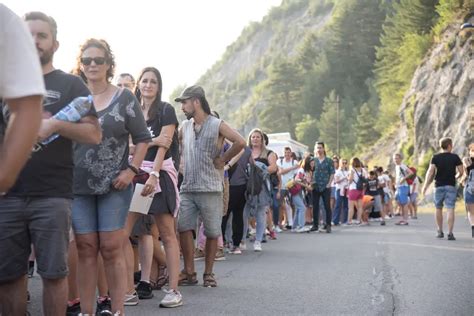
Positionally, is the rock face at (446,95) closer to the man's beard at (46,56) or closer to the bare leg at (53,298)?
the man's beard at (46,56)

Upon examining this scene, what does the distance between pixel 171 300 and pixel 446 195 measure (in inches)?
382

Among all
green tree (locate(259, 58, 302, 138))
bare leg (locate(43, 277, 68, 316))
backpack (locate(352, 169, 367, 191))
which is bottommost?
bare leg (locate(43, 277, 68, 316))

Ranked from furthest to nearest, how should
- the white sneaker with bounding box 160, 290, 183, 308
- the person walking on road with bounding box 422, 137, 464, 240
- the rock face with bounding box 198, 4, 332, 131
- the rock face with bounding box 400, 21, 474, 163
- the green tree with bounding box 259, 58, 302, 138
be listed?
the rock face with bounding box 198, 4, 332, 131
the green tree with bounding box 259, 58, 302, 138
the rock face with bounding box 400, 21, 474, 163
the person walking on road with bounding box 422, 137, 464, 240
the white sneaker with bounding box 160, 290, 183, 308

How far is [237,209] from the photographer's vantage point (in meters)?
12.2

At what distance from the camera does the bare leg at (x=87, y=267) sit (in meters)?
5.31

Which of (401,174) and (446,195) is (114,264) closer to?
(446,195)

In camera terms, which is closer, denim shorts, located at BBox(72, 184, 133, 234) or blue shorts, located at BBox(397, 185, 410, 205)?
denim shorts, located at BBox(72, 184, 133, 234)

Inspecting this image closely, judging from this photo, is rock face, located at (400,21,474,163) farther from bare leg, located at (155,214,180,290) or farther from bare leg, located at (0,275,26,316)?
bare leg, located at (0,275,26,316)

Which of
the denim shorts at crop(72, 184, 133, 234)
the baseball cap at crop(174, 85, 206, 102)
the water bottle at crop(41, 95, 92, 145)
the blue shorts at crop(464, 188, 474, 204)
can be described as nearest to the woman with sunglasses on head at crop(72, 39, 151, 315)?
the denim shorts at crop(72, 184, 133, 234)

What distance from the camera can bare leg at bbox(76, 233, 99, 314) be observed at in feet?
17.4

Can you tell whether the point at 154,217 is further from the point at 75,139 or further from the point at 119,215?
the point at 75,139

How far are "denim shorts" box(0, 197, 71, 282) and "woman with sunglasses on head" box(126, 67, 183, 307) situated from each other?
2.48 metres

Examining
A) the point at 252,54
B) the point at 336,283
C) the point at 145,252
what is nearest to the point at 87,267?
the point at 145,252

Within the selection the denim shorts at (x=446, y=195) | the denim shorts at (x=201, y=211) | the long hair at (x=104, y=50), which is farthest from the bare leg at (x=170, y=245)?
the denim shorts at (x=446, y=195)
